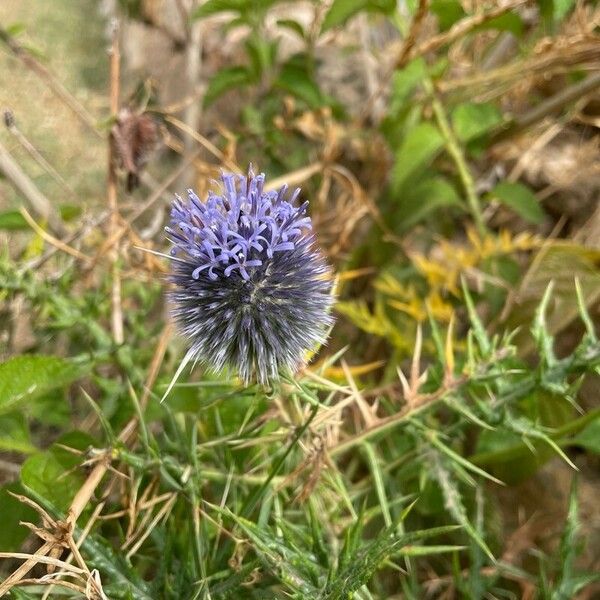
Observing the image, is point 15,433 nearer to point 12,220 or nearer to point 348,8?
point 12,220

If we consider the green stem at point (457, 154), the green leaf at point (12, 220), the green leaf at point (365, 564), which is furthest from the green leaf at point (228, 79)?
the green leaf at point (365, 564)

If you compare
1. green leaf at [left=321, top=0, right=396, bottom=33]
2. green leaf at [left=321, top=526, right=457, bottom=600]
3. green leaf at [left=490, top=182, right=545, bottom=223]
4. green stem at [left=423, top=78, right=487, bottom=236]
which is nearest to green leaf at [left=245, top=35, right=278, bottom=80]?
green leaf at [left=321, top=0, right=396, bottom=33]

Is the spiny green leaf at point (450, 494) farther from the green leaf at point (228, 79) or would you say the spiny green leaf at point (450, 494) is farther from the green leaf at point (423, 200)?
the green leaf at point (228, 79)

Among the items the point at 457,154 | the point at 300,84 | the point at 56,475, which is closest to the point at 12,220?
the point at 56,475

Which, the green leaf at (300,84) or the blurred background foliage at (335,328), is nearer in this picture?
the blurred background foliage at (335,328)

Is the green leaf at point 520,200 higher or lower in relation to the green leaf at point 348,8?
lower

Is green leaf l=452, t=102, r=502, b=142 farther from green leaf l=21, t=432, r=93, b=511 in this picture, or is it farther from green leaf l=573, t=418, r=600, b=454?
green leaf l=21, t=432, r=93, b=511

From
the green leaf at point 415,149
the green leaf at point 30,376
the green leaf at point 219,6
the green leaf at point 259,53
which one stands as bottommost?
the green leaf at point 30,376
